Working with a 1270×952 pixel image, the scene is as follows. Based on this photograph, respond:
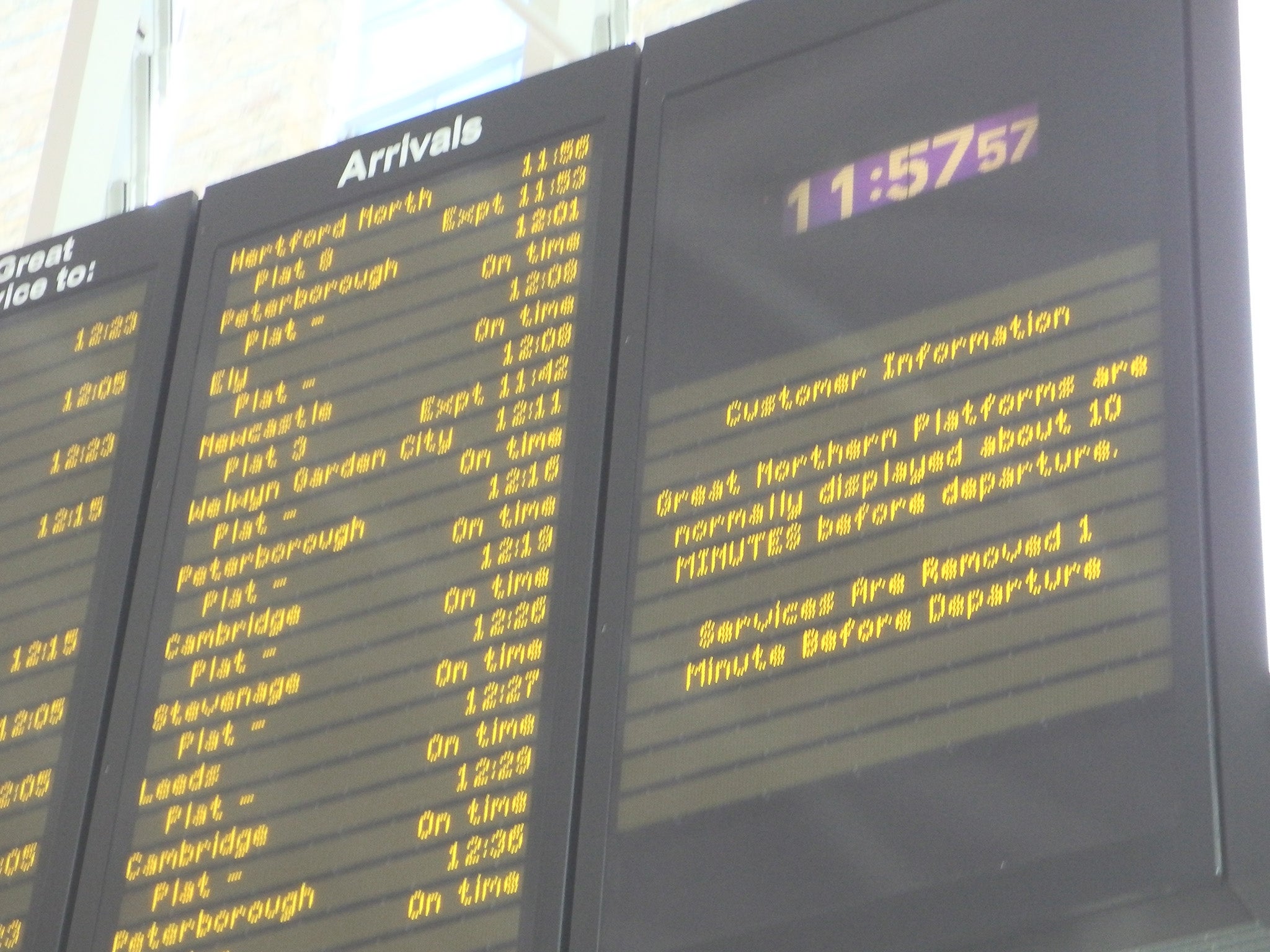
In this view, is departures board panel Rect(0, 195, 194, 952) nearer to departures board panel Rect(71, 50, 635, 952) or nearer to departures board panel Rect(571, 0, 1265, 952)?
departures board panel Rect(71, 50, 635, 952)

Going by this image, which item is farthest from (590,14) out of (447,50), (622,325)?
(622,325)

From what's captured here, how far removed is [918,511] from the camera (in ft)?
9.30

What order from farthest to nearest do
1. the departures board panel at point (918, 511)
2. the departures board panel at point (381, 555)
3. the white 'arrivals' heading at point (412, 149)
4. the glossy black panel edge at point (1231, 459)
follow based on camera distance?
the white 'arrivals' heading at point (412, 149) < the departures board panel at point (381, 555) < the departures board panel at point (918, 511) < the glossy black panel edge at point (1231, 459)

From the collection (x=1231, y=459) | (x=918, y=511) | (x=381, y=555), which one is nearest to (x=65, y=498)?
(x=381, y=555)

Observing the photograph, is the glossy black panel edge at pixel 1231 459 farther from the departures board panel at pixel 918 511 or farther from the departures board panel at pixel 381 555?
the departures board panel at pixel 381 555

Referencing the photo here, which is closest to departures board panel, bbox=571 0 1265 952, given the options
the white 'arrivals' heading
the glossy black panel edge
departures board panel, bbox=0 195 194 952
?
the glossy black panel edge

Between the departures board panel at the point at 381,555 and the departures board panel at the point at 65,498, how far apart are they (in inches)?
2.2

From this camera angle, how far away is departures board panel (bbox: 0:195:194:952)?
3.43 metres

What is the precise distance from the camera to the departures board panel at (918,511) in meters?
2.57

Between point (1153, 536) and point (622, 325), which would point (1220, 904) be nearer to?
point (1153, 536)

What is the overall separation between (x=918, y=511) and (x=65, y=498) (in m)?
1.57

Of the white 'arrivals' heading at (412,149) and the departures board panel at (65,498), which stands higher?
the white 'arrivals' heading at (412,149)

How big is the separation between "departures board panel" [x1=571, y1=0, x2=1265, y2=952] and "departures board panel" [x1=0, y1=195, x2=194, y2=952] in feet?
2.96

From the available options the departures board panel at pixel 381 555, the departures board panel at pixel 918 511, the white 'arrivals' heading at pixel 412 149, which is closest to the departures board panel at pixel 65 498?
the departures board panel at pixel 381 555
